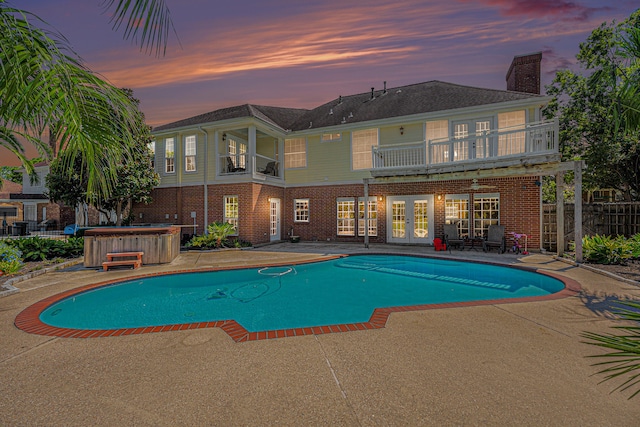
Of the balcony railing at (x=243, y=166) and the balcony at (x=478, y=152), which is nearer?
the balcony at (x=478, y=152)

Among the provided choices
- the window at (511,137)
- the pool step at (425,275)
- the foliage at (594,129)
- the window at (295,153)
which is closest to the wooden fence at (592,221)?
the window at (511,137)

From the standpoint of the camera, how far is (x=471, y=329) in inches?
169

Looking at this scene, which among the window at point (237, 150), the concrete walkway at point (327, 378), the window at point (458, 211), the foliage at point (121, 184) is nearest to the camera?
the concrete walkway at point (327, 378)

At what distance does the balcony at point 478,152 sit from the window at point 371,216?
2.00 meters

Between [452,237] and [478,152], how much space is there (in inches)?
145

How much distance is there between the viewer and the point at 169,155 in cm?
1666

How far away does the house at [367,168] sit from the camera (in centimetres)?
1263

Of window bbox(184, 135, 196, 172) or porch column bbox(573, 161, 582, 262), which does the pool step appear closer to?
porch column bbox(573, 161, 582, 262)

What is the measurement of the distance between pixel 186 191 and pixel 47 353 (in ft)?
43.5

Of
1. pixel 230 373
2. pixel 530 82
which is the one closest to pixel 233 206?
pixel 230 373

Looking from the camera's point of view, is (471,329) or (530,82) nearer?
(471,329)

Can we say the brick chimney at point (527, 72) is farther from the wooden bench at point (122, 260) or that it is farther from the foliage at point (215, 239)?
the wooden bench at point (122, 260)

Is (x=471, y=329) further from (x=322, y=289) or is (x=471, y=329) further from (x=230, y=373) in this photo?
(x=322, y=289)

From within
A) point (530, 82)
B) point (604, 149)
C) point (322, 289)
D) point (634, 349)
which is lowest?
point (322, 289)
